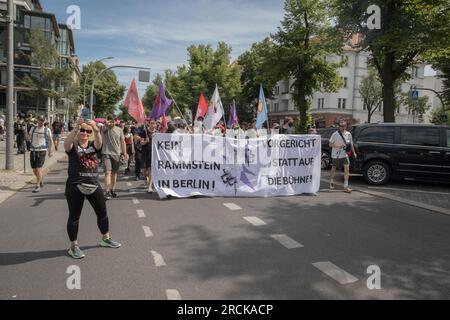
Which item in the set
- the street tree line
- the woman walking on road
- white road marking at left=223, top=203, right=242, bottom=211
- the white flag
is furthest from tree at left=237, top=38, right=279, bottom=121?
the woman walking on road

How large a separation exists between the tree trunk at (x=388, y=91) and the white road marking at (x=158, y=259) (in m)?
18.0

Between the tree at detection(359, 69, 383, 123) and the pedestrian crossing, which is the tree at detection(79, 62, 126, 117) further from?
the pedestrian crossing

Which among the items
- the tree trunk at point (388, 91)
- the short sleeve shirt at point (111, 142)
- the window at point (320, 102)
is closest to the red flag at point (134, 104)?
the short sleeve shirt at point (111, 142)

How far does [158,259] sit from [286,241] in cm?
192

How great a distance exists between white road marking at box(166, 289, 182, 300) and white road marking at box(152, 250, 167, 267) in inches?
30.4

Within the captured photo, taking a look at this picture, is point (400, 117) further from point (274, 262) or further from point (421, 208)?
point (274, 262)

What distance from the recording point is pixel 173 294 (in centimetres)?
399

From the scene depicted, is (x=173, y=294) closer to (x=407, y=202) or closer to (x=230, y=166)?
(x=230, y=166)

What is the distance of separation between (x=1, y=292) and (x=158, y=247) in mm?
2004

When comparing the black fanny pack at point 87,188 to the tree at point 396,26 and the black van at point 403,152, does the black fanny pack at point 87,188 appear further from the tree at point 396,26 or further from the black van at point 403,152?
the tree at point 396,26

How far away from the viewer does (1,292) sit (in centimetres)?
397

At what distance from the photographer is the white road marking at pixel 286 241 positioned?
5648mm

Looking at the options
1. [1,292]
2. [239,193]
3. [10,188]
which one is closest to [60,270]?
[1,292]

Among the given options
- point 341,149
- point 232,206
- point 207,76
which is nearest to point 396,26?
point 341,149
